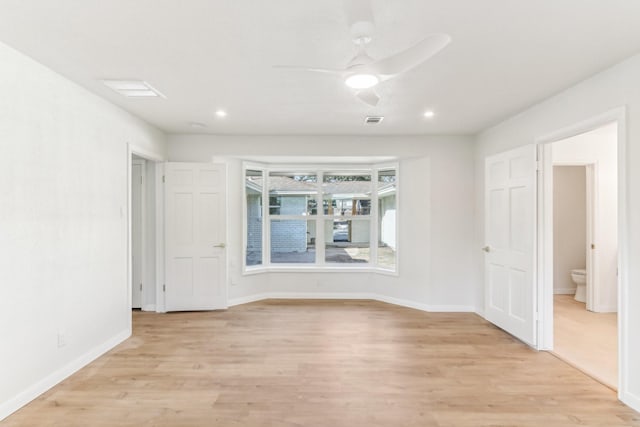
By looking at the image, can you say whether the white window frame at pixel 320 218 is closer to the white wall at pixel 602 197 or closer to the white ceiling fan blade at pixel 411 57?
the white wall at pixel 602 197

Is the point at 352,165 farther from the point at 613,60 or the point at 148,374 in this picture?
the point at 148,374

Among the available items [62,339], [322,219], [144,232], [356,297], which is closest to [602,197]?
[356,297]

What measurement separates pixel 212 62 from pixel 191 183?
2428mm

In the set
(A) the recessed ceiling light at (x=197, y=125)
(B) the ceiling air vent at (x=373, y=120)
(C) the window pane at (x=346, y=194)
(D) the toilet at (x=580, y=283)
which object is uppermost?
(A) the recessed ceiling light at (x=197, y=125)

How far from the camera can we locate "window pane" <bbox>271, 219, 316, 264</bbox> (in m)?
5.61

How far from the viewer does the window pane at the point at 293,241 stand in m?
5.61

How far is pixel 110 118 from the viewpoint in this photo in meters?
3.40

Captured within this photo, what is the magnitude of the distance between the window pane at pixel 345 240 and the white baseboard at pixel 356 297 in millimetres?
578

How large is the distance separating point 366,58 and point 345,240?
13.1 feet

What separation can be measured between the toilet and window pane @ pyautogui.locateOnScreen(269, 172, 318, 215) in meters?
4.22

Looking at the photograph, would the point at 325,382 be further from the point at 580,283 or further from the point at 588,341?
the point at 580,283

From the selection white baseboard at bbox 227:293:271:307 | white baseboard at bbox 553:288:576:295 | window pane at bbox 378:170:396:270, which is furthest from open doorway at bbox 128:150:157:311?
white baseboard at bbox 553:288:576:295

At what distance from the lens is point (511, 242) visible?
382cm

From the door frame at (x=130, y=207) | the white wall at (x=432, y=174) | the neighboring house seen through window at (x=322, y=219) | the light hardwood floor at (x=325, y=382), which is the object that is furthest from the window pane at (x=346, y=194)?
the door frame at (x=130, y=207)
